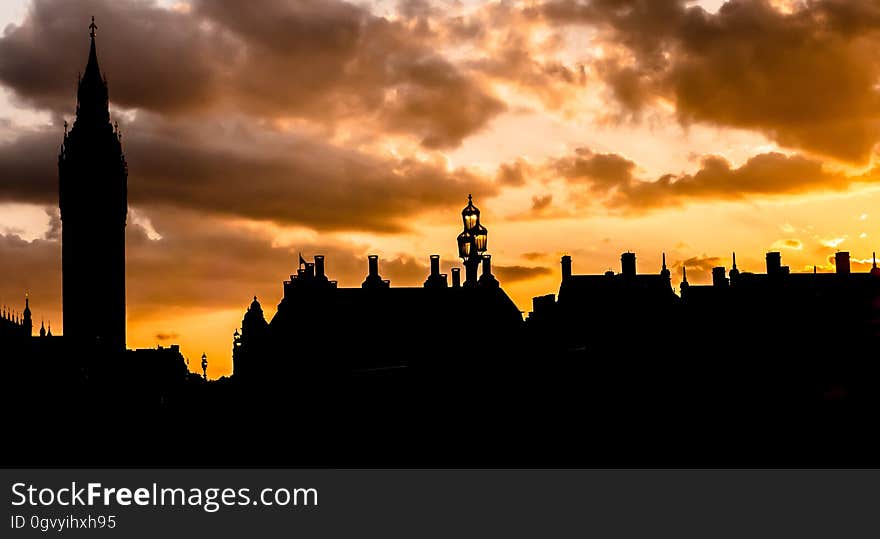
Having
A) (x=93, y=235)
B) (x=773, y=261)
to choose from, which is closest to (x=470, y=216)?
(x=773, y=261)

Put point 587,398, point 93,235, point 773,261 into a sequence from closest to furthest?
point 587,398 < point 773,261 < point 93,235

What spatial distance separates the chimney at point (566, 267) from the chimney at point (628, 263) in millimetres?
3849

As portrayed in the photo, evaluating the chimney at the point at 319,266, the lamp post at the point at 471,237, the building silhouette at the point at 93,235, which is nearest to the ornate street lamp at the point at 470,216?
the lamp post at the point at 471,237

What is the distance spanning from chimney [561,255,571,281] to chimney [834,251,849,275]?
1584 centimetres

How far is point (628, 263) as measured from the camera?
7725 cm

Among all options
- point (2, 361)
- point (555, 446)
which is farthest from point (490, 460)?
point (2, 361)

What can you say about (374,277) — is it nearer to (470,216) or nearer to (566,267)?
(566,267)

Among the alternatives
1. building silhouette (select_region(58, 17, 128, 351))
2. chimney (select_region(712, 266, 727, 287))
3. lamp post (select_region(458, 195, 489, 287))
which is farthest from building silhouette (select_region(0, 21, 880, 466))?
building silhouette (select_region(58, 17, 128, 351))

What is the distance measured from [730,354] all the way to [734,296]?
53.9ft

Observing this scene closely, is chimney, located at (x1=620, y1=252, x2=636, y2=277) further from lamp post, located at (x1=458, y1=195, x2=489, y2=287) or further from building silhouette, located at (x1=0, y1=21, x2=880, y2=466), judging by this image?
lamp post, located at (x1=458, y1=195, x2=489, y2=287)

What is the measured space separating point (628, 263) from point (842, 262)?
643 inches
